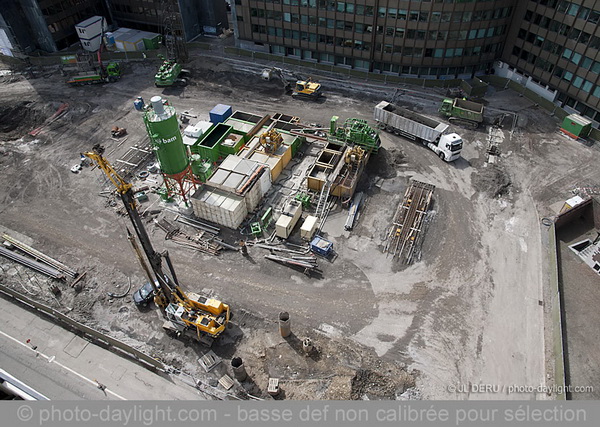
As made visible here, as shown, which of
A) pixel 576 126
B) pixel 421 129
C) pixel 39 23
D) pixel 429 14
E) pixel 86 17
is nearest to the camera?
pixel 421 129

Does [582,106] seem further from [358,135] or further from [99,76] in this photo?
[99,76]

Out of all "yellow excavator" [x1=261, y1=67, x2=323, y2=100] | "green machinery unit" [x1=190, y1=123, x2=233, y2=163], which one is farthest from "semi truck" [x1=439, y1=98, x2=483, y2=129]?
"green machinery unit" [x1=190, y1=123, x2=233, y2=163]

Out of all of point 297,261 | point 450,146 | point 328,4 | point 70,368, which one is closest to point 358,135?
point 450,146

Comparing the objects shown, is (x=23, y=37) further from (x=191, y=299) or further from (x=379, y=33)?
(x=191, y=299)

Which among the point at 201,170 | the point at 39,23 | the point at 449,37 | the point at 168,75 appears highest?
the point at 449,37

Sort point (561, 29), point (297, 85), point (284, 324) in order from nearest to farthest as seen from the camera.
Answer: point (284, 324) < point (561, 29) < point (297, 85)

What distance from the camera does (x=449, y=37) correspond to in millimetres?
58688

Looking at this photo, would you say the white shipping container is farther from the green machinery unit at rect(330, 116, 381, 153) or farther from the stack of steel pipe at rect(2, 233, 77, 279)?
the stack of steel pipe at rect(2, 233, 77, 279)

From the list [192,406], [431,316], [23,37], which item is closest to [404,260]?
[431,316]

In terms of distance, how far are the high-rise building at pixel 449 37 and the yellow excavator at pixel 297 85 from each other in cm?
574

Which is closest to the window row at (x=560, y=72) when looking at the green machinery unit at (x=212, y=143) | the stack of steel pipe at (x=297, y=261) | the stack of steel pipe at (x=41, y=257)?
the stack of steel pipe at (x=297, y=261)

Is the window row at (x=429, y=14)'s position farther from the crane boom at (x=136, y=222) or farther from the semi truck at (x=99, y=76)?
the crane boom at (x=136, y=222)

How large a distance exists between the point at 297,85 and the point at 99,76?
30.8 metres

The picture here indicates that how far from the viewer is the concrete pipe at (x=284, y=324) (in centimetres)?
3228
